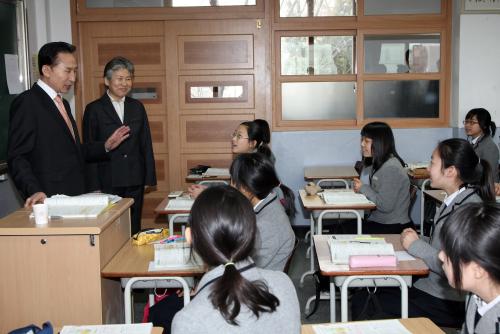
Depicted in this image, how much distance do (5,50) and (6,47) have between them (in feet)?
0.15

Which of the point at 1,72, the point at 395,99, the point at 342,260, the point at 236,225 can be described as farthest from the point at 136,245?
the point at 395,99

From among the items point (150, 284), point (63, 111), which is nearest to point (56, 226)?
point (150, 284)

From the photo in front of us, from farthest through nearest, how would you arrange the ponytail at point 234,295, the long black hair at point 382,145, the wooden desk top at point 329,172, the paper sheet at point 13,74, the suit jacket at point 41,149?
the wooden desk top at point 329,172, the paper sheet at point 13,74, the long black hair at point 382,145, the suit jacket at point 41,149, the ponytail at point 234,295

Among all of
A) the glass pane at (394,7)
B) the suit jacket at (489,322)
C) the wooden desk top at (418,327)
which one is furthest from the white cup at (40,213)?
the glass pane at (394,7)

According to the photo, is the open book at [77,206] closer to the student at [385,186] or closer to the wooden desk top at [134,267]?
the wooden desk top at [134,267]

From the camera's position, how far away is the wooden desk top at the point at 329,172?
5.40 meters

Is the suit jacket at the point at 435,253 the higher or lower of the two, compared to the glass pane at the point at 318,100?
lower

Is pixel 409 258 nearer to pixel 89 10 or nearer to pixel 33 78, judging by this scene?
pixel 33 78

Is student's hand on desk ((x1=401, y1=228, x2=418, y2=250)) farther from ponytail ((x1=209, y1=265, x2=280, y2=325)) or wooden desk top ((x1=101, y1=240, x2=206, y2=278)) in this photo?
ponytail ((x1=209, y1=265, x2=280, y2=325))

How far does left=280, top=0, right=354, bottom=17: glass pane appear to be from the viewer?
5977mm

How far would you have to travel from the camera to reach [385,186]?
3932mm

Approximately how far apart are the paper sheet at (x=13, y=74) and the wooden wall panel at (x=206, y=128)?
1854mm

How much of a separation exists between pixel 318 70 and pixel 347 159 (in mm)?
990

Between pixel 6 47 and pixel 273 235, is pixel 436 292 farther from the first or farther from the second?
pixel 6 47
